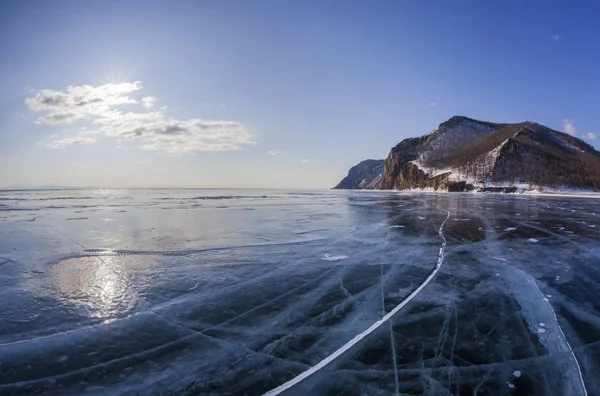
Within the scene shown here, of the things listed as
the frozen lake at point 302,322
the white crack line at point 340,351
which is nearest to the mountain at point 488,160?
the frozen lake at point 302,322

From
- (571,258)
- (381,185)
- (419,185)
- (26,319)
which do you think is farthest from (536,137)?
(26,319)

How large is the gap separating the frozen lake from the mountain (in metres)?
105

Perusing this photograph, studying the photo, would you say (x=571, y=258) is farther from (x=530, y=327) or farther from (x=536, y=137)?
(x=536, y=137)

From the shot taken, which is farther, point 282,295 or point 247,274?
point 247,274

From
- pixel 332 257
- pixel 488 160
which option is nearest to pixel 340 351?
pixel 332 257

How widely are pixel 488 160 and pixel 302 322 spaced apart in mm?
138932

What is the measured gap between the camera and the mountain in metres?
106

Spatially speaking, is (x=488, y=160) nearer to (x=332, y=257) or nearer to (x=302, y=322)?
(x=332, y=257)

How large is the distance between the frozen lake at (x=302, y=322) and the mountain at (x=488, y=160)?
10532 centimetres

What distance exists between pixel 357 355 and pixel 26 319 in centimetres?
539

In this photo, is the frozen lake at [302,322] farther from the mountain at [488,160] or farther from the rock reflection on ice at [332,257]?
the mountain at [488,160]

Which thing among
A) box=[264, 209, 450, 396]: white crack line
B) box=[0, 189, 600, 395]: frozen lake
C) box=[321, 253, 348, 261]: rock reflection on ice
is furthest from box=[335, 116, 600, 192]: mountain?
box=[264, 209, 450, 396]: white crack line

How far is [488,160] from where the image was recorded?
399 ft

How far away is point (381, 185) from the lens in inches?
7308
